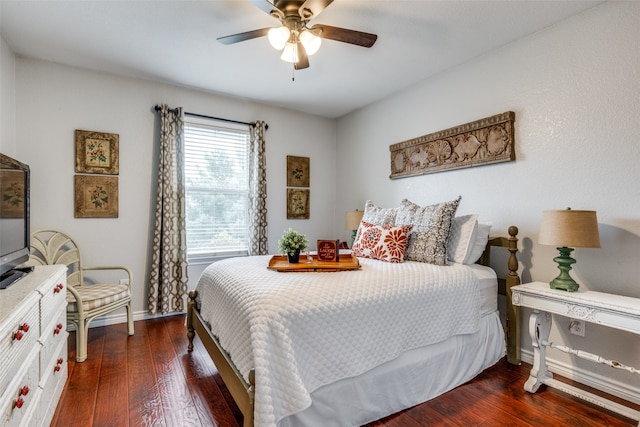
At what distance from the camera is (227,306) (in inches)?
69.9

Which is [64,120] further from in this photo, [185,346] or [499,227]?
[499,227]

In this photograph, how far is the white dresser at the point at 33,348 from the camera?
47.4 inches

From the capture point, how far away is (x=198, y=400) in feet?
6.23

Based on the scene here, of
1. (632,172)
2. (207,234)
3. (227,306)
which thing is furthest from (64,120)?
(632,172)

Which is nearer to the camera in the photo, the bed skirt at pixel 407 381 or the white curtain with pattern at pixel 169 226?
the bed skirt at pixel 407 381

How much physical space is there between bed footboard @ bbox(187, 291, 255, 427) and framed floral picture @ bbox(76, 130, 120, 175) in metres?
1.71

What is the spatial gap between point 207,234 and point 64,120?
1.73 m

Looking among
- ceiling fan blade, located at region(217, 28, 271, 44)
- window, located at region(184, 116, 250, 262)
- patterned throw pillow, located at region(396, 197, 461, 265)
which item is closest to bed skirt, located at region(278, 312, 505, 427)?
patterned throw pillow, located at region(396, 197, 461, 265)

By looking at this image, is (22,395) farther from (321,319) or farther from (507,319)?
(507,319)

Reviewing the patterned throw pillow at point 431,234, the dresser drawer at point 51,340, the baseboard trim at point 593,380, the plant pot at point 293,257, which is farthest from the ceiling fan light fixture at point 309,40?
the baseboard trim at point 593,380

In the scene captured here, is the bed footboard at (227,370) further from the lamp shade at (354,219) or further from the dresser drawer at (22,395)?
the lamp shade at (354,219)

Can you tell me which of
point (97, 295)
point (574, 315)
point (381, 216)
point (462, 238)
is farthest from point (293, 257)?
point (574, 315)

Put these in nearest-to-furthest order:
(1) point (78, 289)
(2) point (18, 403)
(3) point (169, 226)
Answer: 1. (2) point (18, 403)
2. (1) point (78, 289)
3. (3) point (169, 226)

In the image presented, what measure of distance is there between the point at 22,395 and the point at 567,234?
9.43ft
